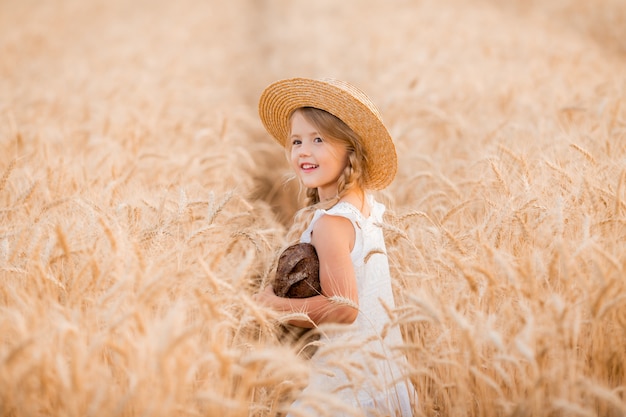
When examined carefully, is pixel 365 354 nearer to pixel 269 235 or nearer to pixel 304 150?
pixel 304 150

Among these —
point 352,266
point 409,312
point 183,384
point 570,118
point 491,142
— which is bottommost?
point 183,384

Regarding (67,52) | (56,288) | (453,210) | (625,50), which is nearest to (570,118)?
(453,210)

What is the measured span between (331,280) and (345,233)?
20 cm

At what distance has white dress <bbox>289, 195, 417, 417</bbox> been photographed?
1.57m

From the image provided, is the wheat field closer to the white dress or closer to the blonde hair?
the white dress

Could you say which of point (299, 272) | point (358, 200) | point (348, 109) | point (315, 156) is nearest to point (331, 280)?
point (299, 272)

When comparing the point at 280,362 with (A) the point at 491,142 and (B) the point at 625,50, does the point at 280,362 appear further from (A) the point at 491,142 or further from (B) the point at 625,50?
(B) the point at 625,50

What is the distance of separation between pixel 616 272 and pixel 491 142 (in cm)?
207

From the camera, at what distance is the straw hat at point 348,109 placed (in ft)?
6.74

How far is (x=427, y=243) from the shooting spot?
2.34 meters

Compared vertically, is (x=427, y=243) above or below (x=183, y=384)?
above

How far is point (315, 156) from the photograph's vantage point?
213cm

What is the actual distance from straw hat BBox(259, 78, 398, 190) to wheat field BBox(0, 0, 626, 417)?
0.88ft

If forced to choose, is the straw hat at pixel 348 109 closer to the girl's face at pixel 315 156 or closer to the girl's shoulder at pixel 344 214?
the girl's face at pixel 315 156
